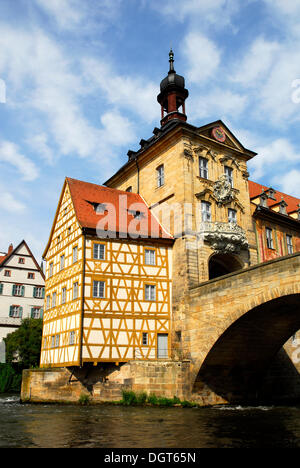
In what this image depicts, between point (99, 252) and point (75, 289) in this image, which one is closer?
point (75, 289)

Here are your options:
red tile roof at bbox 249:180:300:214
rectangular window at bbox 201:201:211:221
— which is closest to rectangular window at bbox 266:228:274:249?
red tile roof at bbox 249:180:300:214

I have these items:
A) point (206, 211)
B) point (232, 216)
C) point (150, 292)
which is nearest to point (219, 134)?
point (232, 216)

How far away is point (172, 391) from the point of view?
20.8m

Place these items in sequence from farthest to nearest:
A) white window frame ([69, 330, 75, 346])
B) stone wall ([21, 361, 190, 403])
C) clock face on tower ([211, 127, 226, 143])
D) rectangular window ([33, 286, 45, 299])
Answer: rectangular window ([33, 286, 45, 299]), clock face on tower ([211, 127, 226, 143]), white window frame ([69, 330, 75, 346]), stone wall ([21, 361, 190, 403])

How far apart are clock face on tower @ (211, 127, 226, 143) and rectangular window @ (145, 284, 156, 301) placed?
412 inches

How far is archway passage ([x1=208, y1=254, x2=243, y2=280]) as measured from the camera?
26419mm

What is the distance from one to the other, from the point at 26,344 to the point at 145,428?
2388 centimetres

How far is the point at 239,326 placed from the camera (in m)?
20.4

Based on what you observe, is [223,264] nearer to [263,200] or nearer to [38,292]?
[263,200]

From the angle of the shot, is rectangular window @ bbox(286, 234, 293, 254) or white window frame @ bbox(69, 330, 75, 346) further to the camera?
rectangular window @ bbox(286, 234, 293, 254)

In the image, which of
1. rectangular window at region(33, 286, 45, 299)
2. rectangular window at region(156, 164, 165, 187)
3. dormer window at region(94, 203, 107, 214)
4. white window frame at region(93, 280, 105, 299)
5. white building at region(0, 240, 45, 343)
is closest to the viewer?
white window frame at region(93, 280, 105, 299)

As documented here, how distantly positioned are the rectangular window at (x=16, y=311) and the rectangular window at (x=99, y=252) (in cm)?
1978

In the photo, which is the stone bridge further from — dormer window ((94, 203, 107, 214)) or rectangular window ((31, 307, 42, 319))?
rectangular window ((31, 307, 42, 319))
